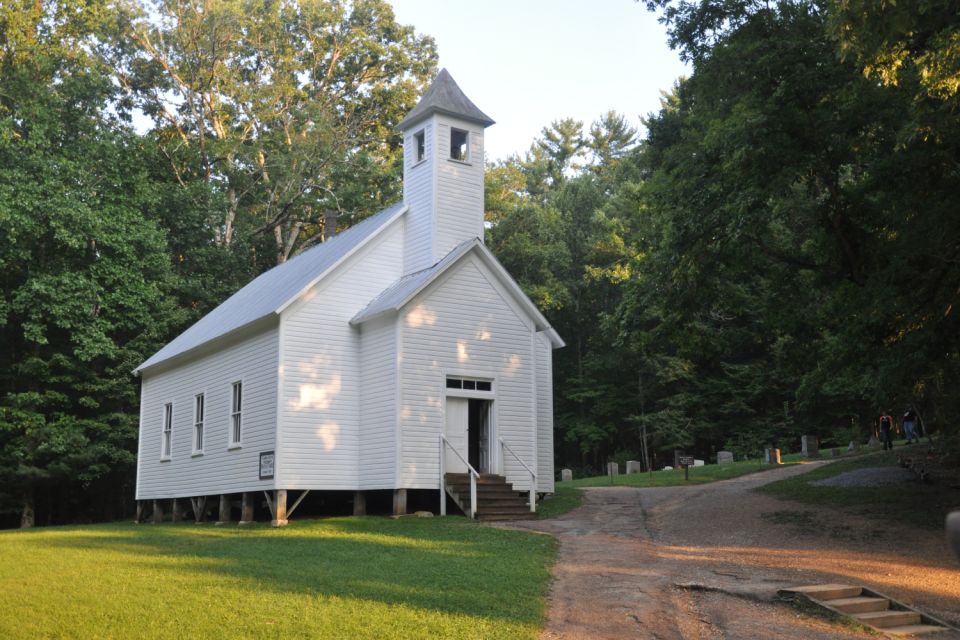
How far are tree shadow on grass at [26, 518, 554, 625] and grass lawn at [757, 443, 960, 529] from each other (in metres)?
6.77

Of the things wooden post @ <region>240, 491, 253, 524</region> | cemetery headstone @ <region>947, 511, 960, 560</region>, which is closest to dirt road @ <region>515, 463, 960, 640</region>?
cemetery headstone @ <region>947, 511, 960, 560</region>

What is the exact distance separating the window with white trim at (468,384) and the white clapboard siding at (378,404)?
157 cm

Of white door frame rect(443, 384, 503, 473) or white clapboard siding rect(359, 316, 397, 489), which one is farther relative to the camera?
white door frame rect(443, 384, 503, 473)

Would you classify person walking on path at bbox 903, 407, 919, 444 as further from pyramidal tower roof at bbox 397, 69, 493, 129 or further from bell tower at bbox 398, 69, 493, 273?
pyramidal tower roof at bbox 397, 69, 493, 129

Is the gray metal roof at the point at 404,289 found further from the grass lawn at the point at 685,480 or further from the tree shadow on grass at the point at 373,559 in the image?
the grass lawn at the point at 685,480

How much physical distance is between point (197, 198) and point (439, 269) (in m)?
22.4

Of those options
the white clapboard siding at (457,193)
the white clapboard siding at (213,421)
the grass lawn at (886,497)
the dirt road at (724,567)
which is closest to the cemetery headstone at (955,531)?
the dirt road at (724,567)

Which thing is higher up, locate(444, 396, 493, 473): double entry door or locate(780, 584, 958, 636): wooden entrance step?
locate(444, 396, 493, 473): double entry door

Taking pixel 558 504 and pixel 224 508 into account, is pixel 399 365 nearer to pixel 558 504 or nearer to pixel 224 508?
pixel 558 504

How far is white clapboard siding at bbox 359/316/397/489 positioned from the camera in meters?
20.5

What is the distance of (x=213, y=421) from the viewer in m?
24.4

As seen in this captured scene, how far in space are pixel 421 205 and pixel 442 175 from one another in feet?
3.10

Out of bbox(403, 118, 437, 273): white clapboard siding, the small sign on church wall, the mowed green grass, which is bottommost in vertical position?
the mowed green grass

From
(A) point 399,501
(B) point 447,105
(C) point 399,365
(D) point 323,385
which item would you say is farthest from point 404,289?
(B) point 447,105
